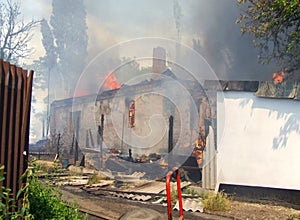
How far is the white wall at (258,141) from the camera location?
873 cm

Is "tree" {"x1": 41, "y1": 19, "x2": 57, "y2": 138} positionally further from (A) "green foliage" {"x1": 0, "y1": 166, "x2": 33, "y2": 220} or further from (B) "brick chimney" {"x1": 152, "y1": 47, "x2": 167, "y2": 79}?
(A) "green foliage" {"x1": 0, "y1": 166, "x2": 33, "y2": 220}

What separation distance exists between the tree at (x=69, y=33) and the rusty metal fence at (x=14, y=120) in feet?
146

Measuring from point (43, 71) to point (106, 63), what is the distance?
63.0 ft

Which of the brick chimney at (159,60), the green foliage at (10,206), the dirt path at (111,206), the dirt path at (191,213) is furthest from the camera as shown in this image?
the brick chimney at (159,60)

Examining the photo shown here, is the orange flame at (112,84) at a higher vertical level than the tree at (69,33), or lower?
lower

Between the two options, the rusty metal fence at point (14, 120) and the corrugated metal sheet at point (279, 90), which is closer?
the rusty metal fence at point (14, 120)

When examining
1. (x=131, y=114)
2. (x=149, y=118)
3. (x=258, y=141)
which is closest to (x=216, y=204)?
(x=258, y=141)

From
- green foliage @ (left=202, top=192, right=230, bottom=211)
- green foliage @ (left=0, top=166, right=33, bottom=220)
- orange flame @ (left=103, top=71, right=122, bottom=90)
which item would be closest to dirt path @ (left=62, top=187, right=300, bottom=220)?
green foliage @ (left=202, top=192, right=230, bottom=211)

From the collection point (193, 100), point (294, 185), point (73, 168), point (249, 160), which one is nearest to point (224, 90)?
point (249, 160)

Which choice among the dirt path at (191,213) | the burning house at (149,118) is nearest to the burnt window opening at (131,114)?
the burning house at (149,118)

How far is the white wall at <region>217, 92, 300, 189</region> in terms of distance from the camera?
8.73 m

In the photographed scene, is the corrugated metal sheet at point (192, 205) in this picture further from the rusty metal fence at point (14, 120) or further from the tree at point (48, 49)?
the tree at point (48, 49)

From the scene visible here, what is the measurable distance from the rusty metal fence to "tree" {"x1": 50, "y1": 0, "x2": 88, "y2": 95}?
146 feet

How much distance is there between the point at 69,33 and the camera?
165ft
